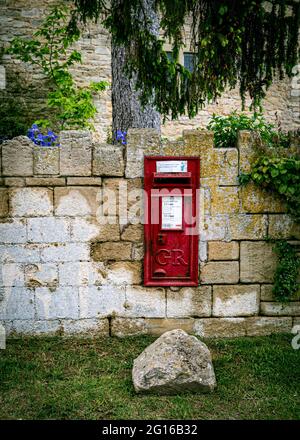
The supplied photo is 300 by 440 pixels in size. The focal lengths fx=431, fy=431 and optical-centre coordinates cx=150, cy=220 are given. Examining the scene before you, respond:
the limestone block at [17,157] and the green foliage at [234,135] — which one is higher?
the green foliage at [234,135]

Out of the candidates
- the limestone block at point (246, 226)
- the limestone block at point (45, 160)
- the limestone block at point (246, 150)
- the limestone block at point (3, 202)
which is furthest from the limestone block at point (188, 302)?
the limestone block at point (3, 202)

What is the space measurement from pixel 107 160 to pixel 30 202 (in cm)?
83

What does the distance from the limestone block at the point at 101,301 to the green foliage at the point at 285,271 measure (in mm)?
1511

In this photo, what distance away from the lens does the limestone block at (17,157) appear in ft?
13.1

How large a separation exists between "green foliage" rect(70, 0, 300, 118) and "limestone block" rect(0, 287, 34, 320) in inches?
91.5

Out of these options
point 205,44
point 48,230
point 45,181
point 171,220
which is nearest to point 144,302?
point 171,220

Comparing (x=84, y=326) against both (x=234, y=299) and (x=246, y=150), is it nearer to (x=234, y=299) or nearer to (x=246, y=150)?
(x=234, y=299)

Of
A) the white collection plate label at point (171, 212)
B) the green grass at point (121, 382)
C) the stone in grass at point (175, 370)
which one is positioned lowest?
the green grass at point (121, 382)

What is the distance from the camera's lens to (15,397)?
3.25 m

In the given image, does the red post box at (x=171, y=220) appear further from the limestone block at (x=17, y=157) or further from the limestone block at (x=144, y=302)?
the limestone block at (x=17, y=157)

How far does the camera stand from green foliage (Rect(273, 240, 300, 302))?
4128 millimetres

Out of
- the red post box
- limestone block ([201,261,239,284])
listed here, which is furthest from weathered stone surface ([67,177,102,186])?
limestone block ([201,261,239,284])

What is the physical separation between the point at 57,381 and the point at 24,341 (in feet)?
2.73

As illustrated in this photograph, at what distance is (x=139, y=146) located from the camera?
13.3ft
